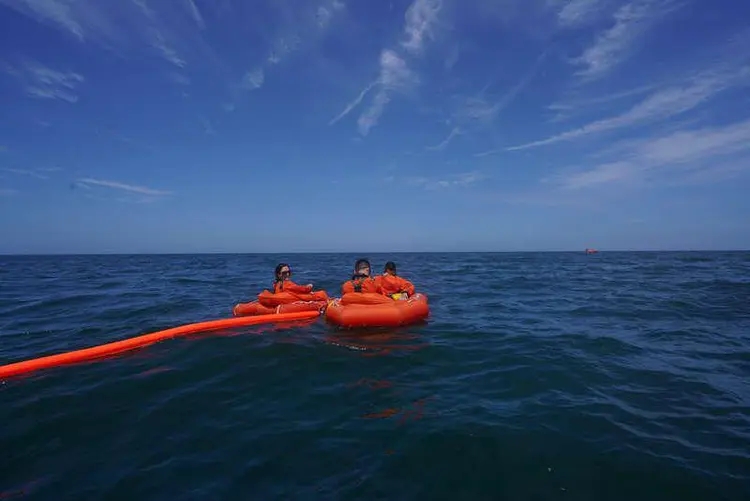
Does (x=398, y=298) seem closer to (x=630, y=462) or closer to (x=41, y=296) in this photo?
(x=630, y=462)

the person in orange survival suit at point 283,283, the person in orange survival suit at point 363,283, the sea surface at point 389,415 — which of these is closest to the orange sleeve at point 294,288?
the person in orange survival suit at point 283,283

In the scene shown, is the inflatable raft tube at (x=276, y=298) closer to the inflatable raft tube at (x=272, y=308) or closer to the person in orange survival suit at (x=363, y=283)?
the inflatable raft tube at (x=272, y=308)

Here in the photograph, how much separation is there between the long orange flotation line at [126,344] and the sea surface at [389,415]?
0.22m

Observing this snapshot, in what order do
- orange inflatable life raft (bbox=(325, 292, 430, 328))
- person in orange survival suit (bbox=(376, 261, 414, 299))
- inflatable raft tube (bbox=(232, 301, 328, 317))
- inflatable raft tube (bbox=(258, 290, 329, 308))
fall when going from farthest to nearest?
inflatable raft tube (bbox=(258, 290, 329, 308)) → inflatable raft tube (bbox=(232, 301, 328, 317)) → person in orange survival suit (bbox=(376, 261, 414, 299)) → orange inflatable life raft (bbox=(325, 292, 430, 328))

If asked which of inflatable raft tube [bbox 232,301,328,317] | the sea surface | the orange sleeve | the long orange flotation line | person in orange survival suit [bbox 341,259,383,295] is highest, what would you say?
person in orange survival suit [bbox 341,259,383,295]

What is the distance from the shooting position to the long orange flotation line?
7.28 meters

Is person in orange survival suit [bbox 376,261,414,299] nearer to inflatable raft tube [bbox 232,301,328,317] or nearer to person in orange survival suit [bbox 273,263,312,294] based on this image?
inflatable raft tube [bbox 232,301,328,317]

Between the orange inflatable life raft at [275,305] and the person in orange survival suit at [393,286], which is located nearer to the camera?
the person in orange survival suit at [393,286]

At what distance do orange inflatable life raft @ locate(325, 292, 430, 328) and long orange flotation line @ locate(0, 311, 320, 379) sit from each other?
60.8 inches

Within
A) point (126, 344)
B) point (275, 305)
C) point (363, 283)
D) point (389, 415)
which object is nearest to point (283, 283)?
point (275, 305)

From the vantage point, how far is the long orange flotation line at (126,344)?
7282mm

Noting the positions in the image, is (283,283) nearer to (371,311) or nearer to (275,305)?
(275,305)

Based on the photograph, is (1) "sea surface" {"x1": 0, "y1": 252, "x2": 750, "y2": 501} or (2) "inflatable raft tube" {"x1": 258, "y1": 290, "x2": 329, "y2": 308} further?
(2) "inflatable raft tube" {"x1": 258, "y1": 290, "x2": 329, "y2": 308}

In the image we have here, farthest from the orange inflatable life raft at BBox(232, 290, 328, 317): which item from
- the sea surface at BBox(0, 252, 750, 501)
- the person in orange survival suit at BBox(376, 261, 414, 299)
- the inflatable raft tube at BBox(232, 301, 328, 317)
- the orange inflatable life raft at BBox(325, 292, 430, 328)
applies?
the person in orange survival suit at BBox(376, 261, 414, 299)
